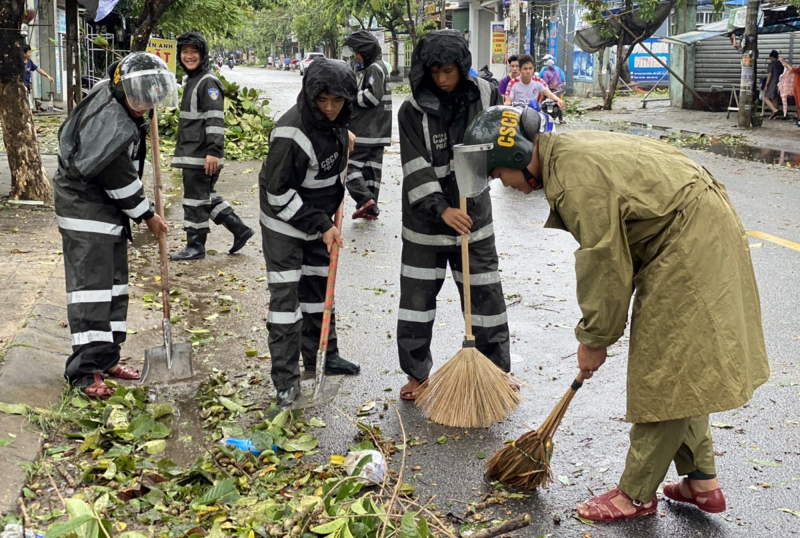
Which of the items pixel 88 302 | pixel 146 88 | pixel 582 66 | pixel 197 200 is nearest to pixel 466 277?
pixel 146 88

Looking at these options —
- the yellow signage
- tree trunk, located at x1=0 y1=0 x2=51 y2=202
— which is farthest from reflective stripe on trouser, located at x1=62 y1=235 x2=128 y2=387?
the yellow signage

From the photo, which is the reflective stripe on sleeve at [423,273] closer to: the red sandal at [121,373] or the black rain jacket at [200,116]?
the red sandal at [121,373]

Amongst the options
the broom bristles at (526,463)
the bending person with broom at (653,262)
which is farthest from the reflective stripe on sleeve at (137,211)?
the broom bristles at (526,463)

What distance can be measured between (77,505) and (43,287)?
3.80 m

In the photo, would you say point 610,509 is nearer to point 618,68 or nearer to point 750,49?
point 750,49

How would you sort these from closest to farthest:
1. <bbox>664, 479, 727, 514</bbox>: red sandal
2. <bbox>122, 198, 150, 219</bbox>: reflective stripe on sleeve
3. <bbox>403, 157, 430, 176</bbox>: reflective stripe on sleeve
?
<bbox>664, 479, 727, 514</bbox>: red sandal
<bbox>403, 157, 430, 176</bbox>: reflective stripe on sleeve
<bbox>122, 198, 150, 219</bbox>: reflective stripe on sleeve

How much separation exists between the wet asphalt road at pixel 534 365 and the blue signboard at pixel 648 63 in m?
25.2

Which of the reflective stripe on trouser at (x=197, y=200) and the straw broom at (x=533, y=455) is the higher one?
the reflective stripe on trouser at (x=197, y=200)

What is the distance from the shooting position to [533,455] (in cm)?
371

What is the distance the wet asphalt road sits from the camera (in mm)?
3709

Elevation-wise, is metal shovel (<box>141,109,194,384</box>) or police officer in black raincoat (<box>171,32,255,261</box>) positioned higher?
police officer in black raincoat (<box>171,32,255,261</box>)

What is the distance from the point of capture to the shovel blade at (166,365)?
5074 mm

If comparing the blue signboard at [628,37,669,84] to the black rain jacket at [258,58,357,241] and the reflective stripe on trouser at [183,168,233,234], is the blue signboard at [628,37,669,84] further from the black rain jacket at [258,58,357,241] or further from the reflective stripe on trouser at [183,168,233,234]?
the black rain jacket at [258,58,357,241]

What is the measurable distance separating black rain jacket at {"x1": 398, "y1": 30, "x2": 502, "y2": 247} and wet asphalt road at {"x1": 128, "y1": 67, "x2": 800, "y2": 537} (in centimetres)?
103
